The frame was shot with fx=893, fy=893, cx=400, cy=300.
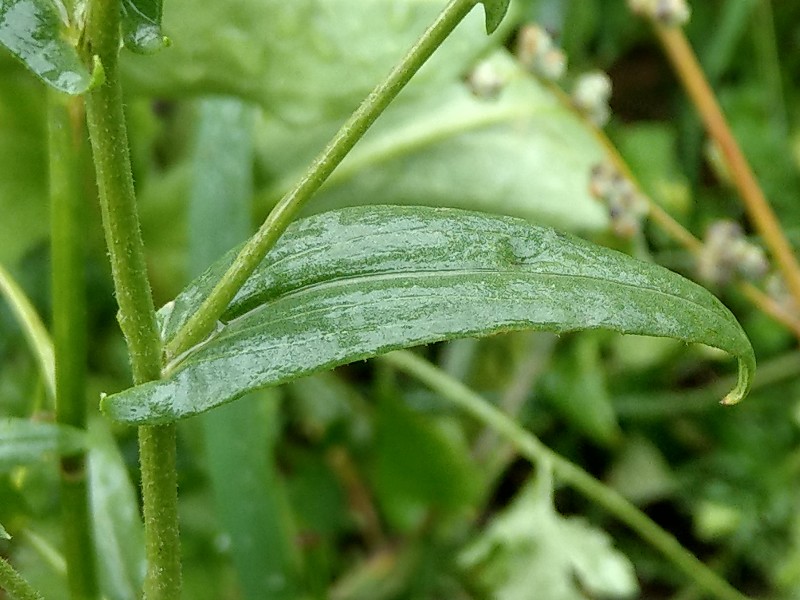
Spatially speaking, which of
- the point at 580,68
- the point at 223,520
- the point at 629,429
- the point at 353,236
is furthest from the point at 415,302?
the point at 580,68

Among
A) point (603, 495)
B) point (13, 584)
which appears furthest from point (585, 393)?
point (13, 584)

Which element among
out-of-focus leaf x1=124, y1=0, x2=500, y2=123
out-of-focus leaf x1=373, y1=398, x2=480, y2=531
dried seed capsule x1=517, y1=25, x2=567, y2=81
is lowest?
out-of-focus leaf x1=373, y1=398, x2=480, y2=531

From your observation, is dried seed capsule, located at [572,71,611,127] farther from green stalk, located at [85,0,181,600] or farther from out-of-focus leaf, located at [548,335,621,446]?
green stalk, located at [85,0,181,600]

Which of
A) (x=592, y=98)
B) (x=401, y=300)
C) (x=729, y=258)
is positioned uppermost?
(x=592, y=98)

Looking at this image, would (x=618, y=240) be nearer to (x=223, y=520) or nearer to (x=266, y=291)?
(x=223, y=520)

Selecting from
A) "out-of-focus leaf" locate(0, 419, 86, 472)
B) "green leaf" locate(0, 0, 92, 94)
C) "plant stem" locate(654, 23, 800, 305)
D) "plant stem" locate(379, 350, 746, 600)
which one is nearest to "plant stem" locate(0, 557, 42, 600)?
"out-of-focus leaf" locate(0, 419, 86, 472)

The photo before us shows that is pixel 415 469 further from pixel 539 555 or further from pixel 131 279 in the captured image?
pixel 131 279

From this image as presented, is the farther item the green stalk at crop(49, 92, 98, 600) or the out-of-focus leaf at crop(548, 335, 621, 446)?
the out-of-focus leaf at crop(548, 335, 621, 446)
